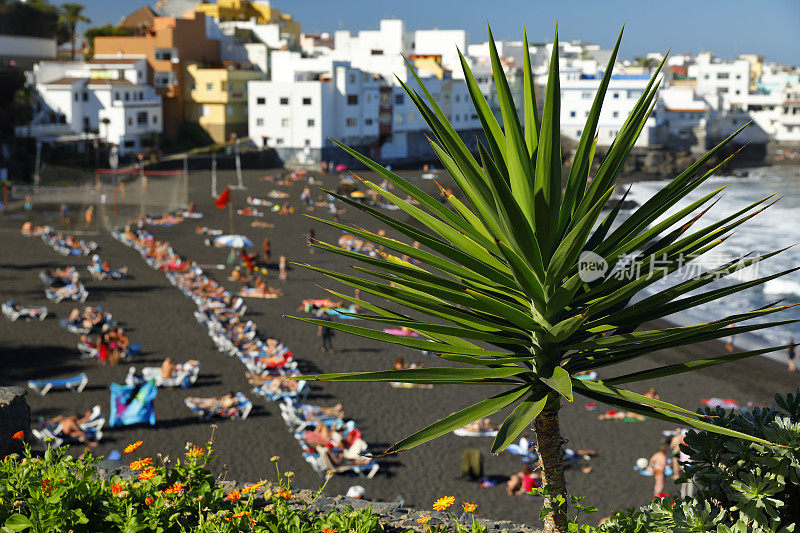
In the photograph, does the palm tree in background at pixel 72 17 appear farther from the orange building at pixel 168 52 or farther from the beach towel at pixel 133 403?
the beach towel at pixel 133 403

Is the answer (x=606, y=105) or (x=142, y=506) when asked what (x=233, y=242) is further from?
(x=606, y=105)

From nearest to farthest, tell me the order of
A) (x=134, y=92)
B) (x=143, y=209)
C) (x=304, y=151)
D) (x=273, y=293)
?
(x=273, y=293)
(x=143, y=209)
(x=134, y=92)
(x=304, y=151)

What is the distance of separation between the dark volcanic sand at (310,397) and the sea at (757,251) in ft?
12.1

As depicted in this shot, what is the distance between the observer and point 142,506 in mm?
5812

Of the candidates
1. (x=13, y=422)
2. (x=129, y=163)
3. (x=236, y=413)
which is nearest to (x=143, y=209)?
(x=129, y=163)

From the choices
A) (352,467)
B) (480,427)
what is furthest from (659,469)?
(352,467)

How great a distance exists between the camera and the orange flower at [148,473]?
5699 mm

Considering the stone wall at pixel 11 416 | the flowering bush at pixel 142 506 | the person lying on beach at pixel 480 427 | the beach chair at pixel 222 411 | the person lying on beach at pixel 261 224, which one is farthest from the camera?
the person lying on beach at pixel 261 224

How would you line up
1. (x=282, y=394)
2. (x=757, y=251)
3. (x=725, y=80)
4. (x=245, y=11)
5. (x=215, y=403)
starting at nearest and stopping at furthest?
(x=215, y=403) → (x=282, y=394) → (x=757, y=251) → (x=245, y=11) → (x=725, y=80)

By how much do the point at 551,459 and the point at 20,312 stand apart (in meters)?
23.8

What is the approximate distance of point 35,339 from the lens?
76.1 ft

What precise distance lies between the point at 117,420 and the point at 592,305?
15.2 meters

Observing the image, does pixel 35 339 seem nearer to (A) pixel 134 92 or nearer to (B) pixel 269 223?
(B) pixel 269 223

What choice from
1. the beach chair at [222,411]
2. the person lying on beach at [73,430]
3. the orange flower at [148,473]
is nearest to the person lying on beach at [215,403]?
the beach chair at [222,411]
